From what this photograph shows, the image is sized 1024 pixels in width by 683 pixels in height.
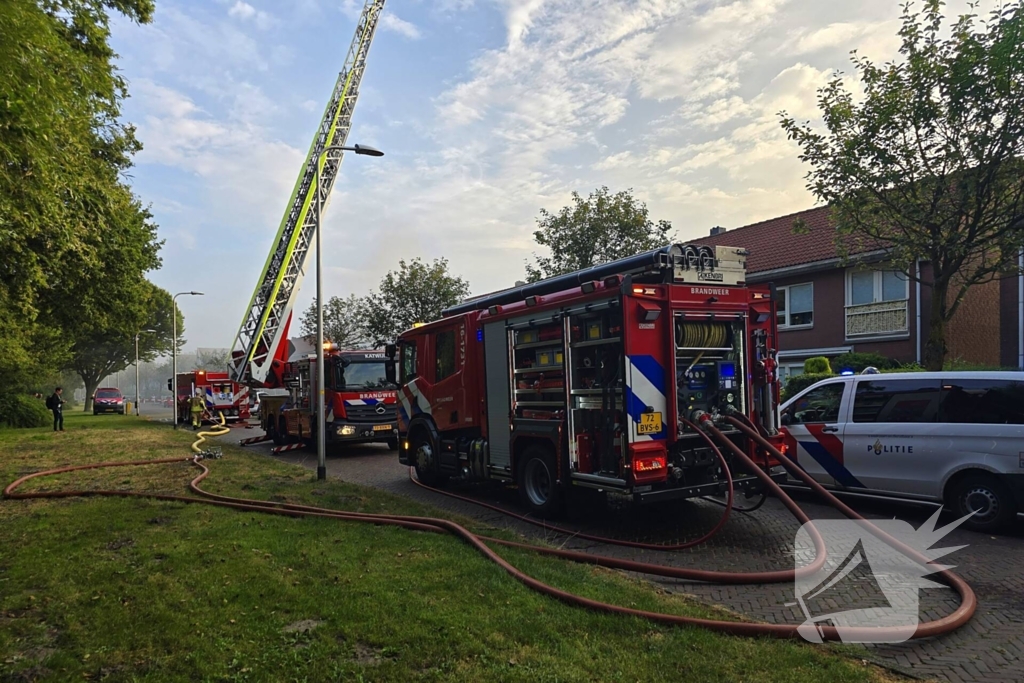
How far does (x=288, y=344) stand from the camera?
2366 centimetres

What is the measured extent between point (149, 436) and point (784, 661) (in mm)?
22934

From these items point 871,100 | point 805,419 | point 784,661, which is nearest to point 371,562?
point 784,661

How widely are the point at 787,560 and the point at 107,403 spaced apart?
2187 inches

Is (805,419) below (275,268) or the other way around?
below

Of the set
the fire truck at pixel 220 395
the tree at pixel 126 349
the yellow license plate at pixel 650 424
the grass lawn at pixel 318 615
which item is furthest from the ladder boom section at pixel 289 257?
the tree at pixel 126 349

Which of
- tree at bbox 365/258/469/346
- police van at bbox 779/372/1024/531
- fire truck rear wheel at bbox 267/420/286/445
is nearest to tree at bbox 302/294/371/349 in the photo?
tree at bbox 365/258/469/346

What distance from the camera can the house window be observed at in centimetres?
2153

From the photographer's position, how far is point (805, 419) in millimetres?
9328

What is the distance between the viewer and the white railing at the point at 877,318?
62.6 ft

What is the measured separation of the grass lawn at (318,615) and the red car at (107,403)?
49.6 meters

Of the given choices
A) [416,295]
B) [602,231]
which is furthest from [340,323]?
[602,231]

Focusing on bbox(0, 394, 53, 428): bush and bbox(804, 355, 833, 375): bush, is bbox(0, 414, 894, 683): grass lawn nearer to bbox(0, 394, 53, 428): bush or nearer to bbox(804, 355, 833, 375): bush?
bbox(804, 355, 833, 375): bush

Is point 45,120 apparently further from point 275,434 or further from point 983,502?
point 275,434

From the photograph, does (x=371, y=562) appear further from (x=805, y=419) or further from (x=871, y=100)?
(x=871, y=100)
